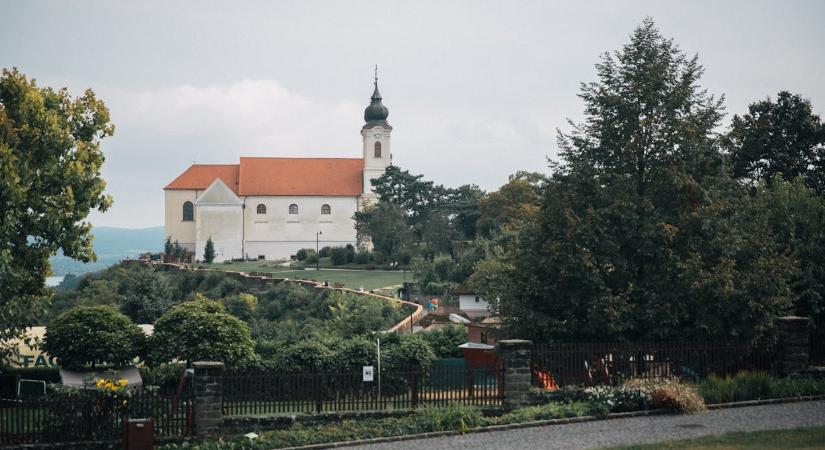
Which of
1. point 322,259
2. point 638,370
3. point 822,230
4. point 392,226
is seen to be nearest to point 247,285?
point 392,226

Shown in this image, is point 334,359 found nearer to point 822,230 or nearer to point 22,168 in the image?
point 22,168

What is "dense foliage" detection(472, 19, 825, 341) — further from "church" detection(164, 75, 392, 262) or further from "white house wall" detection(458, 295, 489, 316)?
"church" detection(164, 75, 392, 262)

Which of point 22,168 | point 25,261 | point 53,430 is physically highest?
point 22,168

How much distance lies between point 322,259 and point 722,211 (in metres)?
62.0

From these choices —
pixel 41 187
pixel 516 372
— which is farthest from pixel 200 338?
pixel 516 372

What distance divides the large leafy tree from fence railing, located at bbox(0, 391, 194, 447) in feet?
30.2

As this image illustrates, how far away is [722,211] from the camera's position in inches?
965

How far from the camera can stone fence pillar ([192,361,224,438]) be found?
60.0 feet

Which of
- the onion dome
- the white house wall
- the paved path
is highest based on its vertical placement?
the onion dome

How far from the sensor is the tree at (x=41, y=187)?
79.6 feet

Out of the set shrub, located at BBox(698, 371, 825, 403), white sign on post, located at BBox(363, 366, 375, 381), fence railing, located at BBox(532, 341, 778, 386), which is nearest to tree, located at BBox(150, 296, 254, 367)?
white sign on post, located at BBox(363, 366, 375, 381)

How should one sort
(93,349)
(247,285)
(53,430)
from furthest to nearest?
(247,285) → (93,349) → (53,430)

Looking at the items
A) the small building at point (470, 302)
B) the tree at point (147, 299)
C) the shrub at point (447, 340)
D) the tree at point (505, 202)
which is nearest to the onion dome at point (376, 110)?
the tree at point (505, 202)

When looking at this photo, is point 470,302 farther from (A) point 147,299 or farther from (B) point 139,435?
(B) point 139,435
